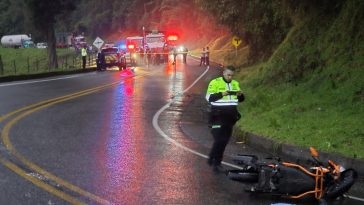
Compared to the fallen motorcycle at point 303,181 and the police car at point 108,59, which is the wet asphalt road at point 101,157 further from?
the police car at point 108,59

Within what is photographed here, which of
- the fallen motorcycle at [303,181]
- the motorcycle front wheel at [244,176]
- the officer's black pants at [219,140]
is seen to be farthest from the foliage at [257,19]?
the fallen motorcycle at [303,181]

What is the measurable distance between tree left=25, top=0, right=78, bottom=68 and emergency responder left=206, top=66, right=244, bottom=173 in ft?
125

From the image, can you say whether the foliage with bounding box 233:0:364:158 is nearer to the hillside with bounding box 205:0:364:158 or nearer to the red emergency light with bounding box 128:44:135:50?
the hillside with bounding box 205:0:364:158

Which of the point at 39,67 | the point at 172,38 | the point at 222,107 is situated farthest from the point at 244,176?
the point at 39,67

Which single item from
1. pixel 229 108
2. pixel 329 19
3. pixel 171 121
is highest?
pixel 329 19

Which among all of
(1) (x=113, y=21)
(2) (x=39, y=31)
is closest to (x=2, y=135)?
(2) (x=39, y=31)

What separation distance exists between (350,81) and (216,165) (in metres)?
5.85

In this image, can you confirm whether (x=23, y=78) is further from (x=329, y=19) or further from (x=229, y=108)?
(x=229, y=108)

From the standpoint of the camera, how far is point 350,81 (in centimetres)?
1220

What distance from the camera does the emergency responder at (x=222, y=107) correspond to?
25.2ft

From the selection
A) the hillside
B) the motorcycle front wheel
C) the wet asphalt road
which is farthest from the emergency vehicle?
the motorcycle front wheel

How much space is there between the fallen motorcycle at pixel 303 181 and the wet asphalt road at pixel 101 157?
0.23m

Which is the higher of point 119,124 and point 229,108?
point 229,108

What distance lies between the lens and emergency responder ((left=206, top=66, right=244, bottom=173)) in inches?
303
